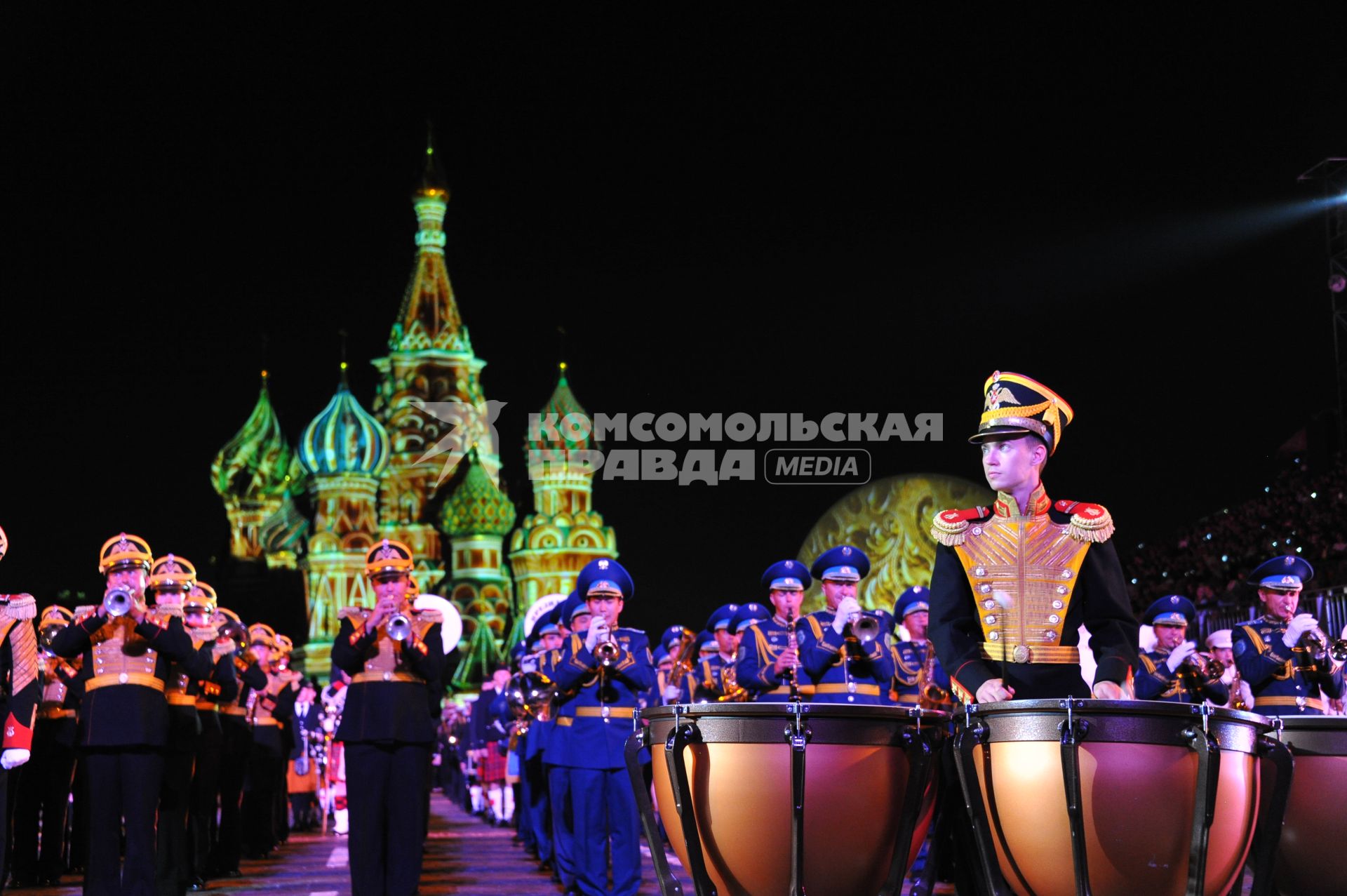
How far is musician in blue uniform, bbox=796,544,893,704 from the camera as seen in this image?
8.54m

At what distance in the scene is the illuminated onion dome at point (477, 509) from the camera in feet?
240

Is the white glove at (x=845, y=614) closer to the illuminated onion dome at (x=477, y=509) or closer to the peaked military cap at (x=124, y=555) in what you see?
the peaked military cap at (x=124, y=555)

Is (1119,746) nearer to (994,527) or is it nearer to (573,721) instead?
(994,527)

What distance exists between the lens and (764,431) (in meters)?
30.4

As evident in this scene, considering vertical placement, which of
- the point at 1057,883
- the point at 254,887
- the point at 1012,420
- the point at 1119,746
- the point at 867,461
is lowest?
the point at 254,887

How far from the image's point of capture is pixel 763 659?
384 inches

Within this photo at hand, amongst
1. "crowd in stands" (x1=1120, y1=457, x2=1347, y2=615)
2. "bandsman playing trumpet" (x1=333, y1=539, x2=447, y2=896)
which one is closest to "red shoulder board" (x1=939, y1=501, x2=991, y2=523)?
"bandsman playing trumpet" (x1=333, y1=539, x2=447, y2=896)

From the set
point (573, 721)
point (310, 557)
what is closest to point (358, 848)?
point (573, 721)

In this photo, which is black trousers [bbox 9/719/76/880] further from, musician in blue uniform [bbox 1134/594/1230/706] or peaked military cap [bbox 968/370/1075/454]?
peaked military cap [bbox 968/370/1075/454]

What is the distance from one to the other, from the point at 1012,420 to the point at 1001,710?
1.25 m

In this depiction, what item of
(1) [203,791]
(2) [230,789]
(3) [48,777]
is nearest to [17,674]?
(1) [203,791]

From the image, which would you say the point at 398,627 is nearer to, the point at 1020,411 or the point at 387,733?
the point at 387,733

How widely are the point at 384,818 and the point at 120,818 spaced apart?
1.36 meters

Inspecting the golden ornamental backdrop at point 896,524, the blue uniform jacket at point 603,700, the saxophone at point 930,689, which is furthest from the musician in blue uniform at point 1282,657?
the golden ornamental backdrop at point 896,524
